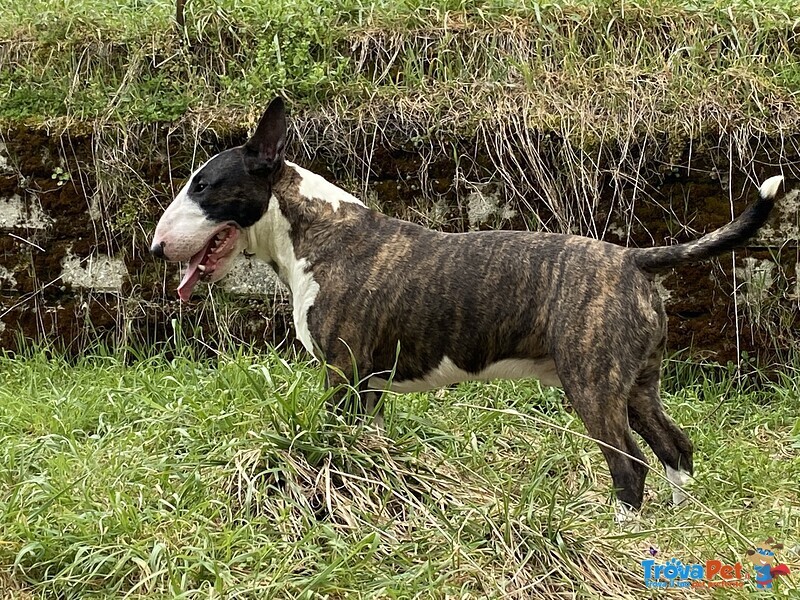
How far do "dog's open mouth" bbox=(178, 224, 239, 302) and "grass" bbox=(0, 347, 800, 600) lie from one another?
1.41ft

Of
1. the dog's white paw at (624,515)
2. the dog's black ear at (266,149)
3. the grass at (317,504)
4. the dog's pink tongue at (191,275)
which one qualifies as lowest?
the dog's white paw at (624,515)

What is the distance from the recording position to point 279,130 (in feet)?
13.2

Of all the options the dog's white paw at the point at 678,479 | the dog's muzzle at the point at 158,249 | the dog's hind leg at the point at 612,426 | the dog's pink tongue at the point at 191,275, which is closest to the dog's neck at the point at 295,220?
the dog's pink tongue at the point at 191,275

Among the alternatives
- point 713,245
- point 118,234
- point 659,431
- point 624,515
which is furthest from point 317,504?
point 118,234

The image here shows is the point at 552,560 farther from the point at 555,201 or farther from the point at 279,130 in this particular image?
the point at 555,201

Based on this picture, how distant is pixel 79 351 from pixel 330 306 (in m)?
2.34

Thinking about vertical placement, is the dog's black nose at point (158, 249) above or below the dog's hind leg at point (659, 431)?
above

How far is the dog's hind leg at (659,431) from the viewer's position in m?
4.01

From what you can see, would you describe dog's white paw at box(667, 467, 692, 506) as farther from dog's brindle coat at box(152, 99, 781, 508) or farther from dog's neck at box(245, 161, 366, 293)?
dog's neck at box(245, 161, 366, 293)

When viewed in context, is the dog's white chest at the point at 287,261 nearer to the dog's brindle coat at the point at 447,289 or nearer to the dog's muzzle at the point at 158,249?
the dog's brindle coat at the point at 447,289

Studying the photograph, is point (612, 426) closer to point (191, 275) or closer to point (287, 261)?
point (287, 261)

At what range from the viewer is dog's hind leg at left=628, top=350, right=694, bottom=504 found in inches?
158

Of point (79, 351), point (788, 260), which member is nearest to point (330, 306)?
point (79, 351)

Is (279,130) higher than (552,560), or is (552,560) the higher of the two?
(279,130)
